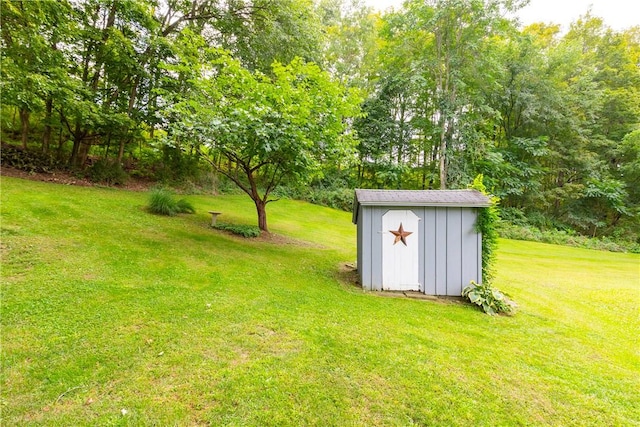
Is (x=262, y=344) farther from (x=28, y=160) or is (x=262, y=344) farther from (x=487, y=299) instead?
(x=28, y=160)

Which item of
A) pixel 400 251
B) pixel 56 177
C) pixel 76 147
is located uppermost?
pixel 76 147


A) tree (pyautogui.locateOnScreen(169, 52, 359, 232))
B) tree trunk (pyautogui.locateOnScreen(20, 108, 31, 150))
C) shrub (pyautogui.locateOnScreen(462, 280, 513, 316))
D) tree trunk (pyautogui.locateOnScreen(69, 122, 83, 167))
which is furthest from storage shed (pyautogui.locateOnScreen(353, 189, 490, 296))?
tree trunk (pyautogui.locateOnScreen(20, 108, 31, 150))

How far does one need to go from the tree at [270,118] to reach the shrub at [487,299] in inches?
149

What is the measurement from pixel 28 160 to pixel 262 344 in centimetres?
1106

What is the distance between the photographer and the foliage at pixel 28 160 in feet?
28.5

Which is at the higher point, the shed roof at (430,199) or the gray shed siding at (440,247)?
the shed roof at (430,199)

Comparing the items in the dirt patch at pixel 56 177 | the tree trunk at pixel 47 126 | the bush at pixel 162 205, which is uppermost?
the tree trunk at pixel 47 126

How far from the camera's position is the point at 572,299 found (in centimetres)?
515

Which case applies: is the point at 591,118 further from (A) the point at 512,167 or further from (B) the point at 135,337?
(B) the point at 135,337

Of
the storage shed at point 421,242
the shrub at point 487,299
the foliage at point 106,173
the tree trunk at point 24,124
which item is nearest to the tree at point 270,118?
the storage shed at point 421,242

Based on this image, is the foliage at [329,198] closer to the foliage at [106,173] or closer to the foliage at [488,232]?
the foliage at [106,173]

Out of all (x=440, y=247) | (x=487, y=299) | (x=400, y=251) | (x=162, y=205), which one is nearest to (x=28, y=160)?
(x=162, y=205)

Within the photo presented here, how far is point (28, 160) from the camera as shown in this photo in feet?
29.7

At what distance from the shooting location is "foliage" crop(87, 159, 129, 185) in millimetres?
9788
